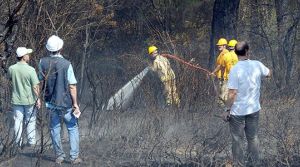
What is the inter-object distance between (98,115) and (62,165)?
2.73m

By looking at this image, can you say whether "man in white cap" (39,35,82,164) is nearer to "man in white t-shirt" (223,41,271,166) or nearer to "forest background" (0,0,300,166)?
"forest background" (0,0,300,166)

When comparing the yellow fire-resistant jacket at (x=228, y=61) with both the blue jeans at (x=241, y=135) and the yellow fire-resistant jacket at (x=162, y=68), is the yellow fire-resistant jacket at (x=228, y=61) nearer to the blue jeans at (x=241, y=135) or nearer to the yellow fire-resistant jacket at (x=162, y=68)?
the yellow fire-resistant jacket at (x=162, y=68)

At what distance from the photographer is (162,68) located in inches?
558

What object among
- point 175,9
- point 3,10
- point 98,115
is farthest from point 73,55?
point 175,9

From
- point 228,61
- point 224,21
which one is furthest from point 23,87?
point 224,21

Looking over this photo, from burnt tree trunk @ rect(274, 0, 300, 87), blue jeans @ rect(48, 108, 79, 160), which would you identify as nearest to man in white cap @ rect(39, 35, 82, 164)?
blue jeans @ rect(48, 108, 79, 160)

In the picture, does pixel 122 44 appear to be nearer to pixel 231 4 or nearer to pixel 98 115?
pixel 231 4

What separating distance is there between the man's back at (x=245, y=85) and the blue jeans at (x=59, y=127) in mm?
2062

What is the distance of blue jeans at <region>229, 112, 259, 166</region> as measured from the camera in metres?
8.38

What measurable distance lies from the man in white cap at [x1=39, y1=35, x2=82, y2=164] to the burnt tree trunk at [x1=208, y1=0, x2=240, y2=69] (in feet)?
33.7

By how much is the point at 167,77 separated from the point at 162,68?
1.19m

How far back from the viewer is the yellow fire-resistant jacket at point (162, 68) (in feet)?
43.5

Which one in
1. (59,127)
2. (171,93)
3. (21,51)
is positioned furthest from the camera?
(171,93)

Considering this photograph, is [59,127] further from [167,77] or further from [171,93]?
[167,77]
